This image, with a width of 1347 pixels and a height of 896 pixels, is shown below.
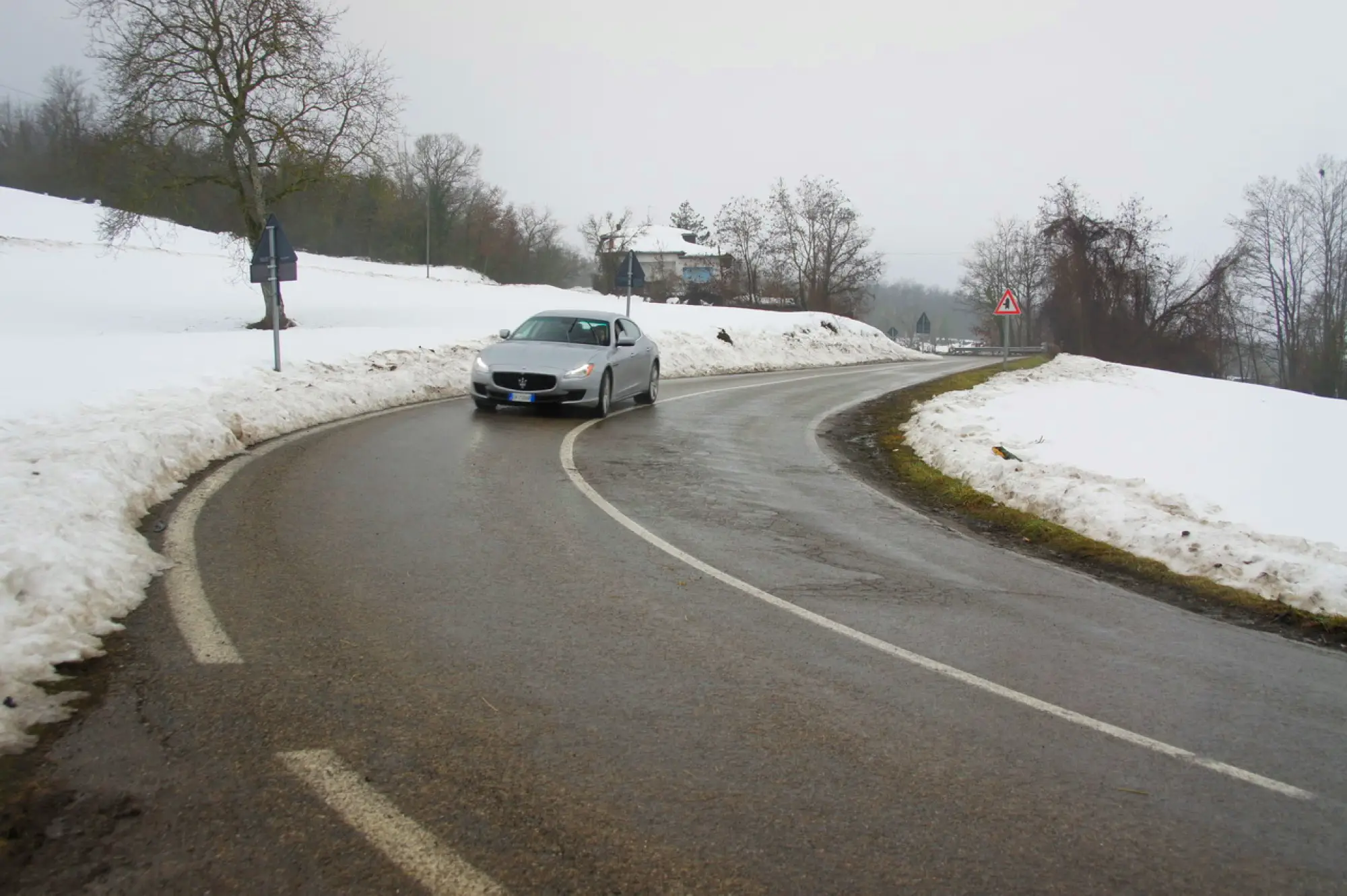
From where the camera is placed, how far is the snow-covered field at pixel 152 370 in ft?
15.4

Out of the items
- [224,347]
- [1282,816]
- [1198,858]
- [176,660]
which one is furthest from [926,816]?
[224,347]

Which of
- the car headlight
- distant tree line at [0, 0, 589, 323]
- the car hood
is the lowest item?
the car headlight

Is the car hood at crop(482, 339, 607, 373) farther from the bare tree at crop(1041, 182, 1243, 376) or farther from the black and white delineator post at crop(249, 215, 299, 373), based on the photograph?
the bare tree at crop(1041, 182, 1243, 376)

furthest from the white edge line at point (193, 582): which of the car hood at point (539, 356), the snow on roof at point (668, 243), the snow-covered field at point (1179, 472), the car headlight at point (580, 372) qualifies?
the snow on roof at point (668, 243)

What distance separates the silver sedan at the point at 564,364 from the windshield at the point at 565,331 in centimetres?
1

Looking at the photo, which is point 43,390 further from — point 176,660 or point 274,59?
point 274,59

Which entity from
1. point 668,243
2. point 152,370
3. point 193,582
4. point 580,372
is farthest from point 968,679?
point 668,243

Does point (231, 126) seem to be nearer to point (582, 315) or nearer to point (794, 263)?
point (582, 315)

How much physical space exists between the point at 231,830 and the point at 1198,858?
3.05 metres

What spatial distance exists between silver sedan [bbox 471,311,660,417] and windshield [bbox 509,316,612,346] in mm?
11

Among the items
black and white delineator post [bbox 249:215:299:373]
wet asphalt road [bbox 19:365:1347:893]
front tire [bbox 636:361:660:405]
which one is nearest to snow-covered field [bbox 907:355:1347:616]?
wet asphalt road [bbox 19:365:1347:893]

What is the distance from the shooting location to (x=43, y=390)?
1102 centimetres

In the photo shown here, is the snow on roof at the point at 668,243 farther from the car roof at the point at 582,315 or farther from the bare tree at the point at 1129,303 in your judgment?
the car roof at the point at 582,315

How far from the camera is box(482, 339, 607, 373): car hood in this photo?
546 inches
